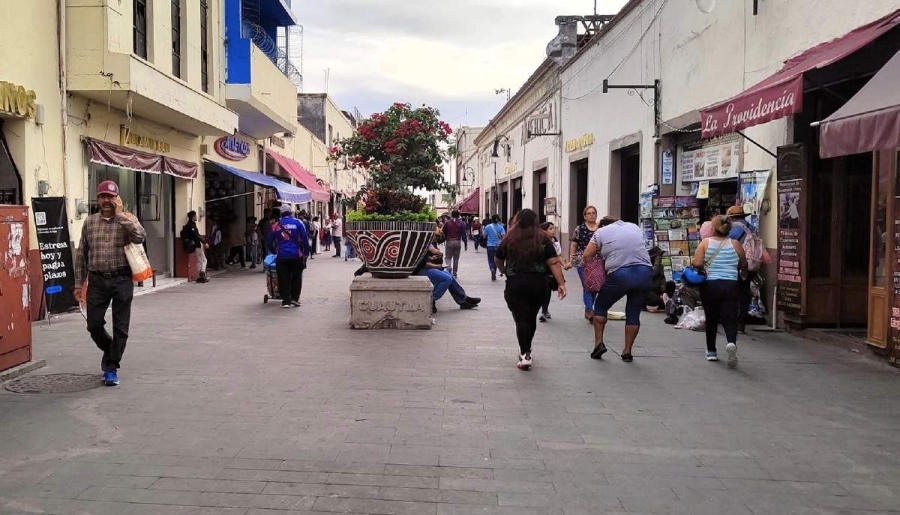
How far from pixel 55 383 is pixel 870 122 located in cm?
704

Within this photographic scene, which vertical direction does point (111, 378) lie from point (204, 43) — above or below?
below

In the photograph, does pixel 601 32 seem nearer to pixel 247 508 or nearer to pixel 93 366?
pixel 93 366

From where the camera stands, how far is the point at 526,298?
277 inches

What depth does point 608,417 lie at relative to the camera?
5457 millimetres

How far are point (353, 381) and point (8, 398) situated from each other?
278 centimetres

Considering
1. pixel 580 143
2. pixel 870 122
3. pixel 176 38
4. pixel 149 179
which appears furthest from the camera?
pixel 580 143

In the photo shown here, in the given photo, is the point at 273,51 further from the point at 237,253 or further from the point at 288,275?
the point at 288,275

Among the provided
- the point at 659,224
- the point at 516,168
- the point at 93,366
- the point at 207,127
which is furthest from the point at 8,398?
the point at 516,168

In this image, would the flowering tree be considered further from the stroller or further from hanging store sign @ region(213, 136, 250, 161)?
the stroller

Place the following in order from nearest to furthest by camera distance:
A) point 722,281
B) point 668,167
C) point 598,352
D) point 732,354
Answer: point 732,354
point 722,281
point 598,352
point 668,167

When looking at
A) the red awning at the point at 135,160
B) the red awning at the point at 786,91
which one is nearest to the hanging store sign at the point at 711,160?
the red awning at the point at 786,91

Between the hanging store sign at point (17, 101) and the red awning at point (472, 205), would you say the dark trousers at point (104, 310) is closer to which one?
the hanging store sign at point (17, 101)

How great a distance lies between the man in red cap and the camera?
6.19 m

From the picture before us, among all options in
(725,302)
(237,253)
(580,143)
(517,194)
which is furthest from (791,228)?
(517,194)
